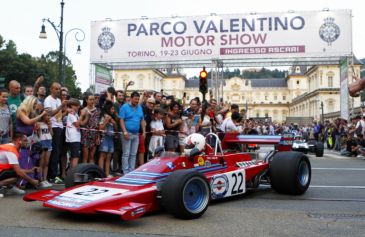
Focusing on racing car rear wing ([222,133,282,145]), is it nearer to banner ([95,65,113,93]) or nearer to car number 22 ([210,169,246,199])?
car number 22 ([210,169,246,199])

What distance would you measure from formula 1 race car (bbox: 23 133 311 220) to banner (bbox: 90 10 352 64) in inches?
604

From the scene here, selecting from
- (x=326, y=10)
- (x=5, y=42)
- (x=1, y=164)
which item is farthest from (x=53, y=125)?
(x=5, y=42)

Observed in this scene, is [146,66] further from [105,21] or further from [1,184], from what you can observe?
[1,184]

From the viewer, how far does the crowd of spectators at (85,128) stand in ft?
26.7

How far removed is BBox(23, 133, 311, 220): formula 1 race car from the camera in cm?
557

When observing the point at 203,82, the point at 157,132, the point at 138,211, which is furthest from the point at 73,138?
the point at 203,82

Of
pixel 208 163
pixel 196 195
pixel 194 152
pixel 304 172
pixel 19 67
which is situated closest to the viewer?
pixel 196 195

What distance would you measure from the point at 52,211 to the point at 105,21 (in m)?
20.4

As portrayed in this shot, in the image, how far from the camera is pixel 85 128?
30.7ft

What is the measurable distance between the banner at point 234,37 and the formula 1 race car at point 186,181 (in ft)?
50.3

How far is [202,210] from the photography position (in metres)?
6.01

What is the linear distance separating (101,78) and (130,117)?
1516 centimetres

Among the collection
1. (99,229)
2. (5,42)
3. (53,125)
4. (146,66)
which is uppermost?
(5,42)

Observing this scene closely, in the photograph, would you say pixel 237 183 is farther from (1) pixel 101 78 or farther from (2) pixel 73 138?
(1) pixel 101 78
